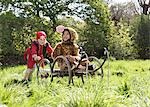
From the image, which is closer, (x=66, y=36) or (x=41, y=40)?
(x=66, y=36)

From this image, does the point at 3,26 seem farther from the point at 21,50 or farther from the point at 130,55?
the point at 130,55

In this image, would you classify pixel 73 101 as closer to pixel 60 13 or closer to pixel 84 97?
pixel 84 97

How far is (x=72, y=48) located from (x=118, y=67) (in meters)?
7.67

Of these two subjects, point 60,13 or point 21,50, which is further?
point 60,13

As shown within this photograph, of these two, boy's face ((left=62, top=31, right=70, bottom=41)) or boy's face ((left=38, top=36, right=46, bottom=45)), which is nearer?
boy's face ((left=62, top=31, right=70, bottom=41))

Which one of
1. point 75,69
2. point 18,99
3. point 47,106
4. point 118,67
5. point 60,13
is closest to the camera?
point 47,106

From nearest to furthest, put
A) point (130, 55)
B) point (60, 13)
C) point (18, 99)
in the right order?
1. point (18, 99)
2. point (60, 13)
3. point (130, 55)

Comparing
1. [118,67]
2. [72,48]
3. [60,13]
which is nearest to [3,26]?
[60,13]

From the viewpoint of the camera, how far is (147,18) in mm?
27297

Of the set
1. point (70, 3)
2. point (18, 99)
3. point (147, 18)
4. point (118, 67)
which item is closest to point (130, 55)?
point (147, 18)

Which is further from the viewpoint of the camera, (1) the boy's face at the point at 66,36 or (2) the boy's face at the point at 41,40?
(2) the boy's face at the point at 41,40

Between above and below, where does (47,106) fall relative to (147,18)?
below

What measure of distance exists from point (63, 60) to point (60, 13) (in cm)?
1482

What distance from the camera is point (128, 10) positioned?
48.8 metres
